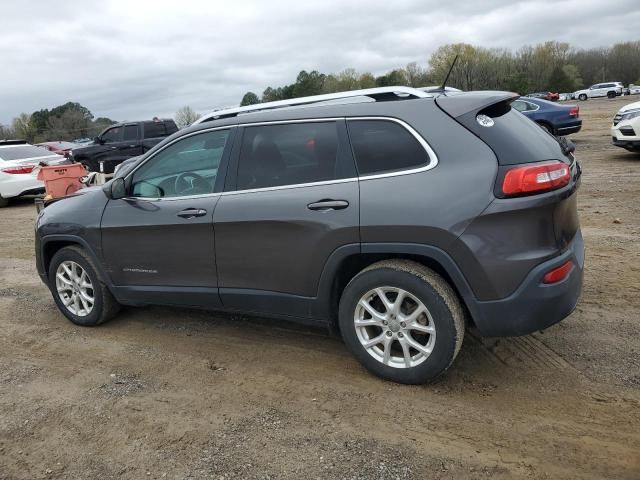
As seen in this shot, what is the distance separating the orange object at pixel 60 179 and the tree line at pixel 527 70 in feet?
156

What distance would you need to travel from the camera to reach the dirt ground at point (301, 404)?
2859 millimetres

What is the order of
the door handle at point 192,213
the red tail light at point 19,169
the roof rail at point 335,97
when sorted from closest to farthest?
1. the roof rail at point 335,97
2. the door handle at point 192,213
3. the red tail light at point 19,169

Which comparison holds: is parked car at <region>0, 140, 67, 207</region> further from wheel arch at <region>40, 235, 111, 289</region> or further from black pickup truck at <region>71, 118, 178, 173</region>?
wheel arch at <region>40, 235, 111, 289</region>

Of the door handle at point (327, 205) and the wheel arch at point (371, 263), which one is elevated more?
the door handle at point (327, 205)

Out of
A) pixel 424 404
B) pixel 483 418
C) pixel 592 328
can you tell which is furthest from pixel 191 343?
pixel 592 328

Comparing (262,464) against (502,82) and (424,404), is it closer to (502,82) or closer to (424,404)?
(424,404)

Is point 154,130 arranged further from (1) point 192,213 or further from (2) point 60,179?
(1) point 192,213

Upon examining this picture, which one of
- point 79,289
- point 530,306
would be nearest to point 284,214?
point 530,306

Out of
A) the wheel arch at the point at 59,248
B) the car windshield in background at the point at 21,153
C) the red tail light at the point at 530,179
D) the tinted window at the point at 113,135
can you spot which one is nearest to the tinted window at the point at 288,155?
the red tail light at the point at 530,179

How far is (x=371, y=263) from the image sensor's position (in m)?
3.59

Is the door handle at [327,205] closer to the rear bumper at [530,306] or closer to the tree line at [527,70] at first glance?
the rear bumper at [530,306]

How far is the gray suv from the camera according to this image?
3.13 meters

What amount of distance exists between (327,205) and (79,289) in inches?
106

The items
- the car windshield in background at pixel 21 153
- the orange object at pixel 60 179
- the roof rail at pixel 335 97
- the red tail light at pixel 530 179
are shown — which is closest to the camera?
the red tail light at pixel 530 179
